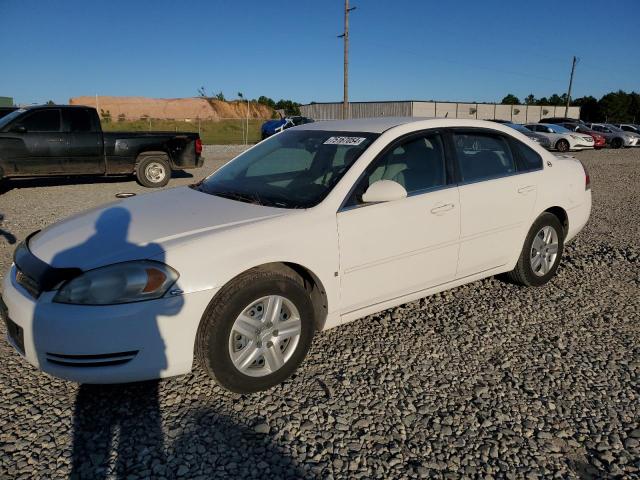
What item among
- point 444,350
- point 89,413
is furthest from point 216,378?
point 444,350

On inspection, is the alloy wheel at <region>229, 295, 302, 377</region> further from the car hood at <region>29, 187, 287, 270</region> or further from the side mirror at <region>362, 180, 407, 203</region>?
the side mirror at <region>362, 180, 407, 203</region>

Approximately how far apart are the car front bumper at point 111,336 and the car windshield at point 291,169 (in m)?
1.03

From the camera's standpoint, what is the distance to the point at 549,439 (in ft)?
8.46

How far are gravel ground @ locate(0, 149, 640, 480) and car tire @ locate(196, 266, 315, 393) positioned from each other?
0.15 meters

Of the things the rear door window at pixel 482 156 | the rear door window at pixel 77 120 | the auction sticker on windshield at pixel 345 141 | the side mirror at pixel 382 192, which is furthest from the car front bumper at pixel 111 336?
the rear door window at pixel 77 120

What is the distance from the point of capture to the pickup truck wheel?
11.5 metres

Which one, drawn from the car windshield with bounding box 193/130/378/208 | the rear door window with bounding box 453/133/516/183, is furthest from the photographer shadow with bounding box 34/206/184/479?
the rear door window with bounding box 453/133/516/183

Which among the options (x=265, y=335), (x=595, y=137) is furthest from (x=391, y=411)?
(x=595, y=137)

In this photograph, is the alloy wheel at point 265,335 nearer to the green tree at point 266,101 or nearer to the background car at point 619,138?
the background car at point 619,138

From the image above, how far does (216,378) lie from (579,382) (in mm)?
2235

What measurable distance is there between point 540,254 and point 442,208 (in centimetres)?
153

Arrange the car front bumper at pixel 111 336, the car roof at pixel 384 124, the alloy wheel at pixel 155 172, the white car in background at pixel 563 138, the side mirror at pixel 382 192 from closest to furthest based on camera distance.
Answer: the car front bumper at pixel 111 336, the side mirror at pixel 382 192, the car roof at pixel 384 124, the alloy wheel at pixel 155 172, the white car in background at pixel 563 138

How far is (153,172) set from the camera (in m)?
11.7

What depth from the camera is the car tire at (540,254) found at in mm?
4473
